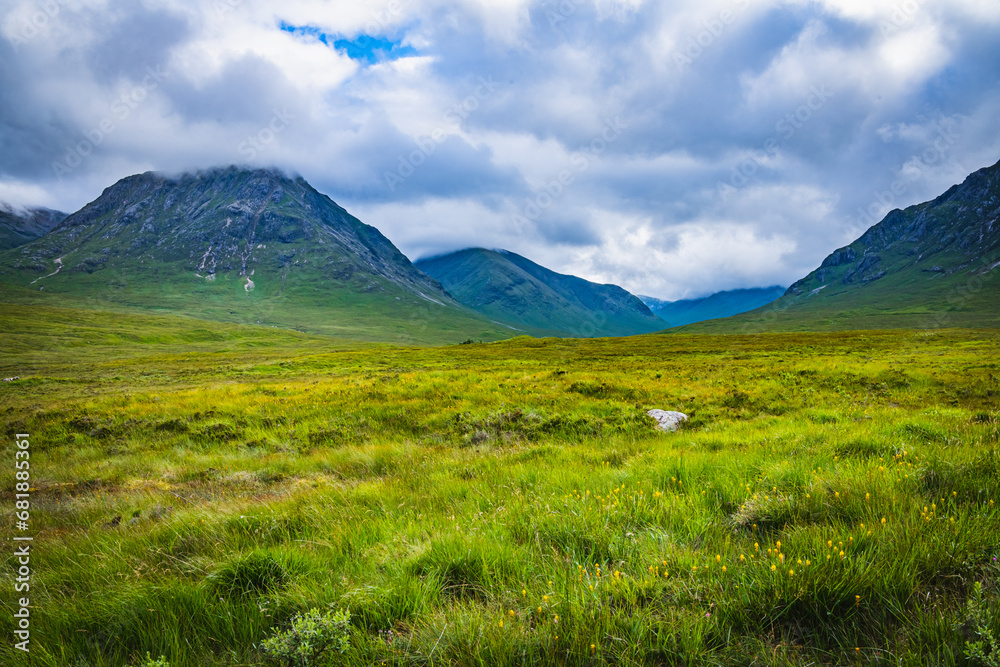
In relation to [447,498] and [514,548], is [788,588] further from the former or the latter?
[447,498]

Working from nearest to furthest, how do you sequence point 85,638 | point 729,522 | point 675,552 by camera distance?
point 85,638 → point 675,552 → point 729,522

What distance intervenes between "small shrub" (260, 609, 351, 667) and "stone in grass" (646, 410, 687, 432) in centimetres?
1004

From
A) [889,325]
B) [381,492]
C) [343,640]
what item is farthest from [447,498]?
[889,325]

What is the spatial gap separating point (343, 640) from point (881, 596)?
3.60m

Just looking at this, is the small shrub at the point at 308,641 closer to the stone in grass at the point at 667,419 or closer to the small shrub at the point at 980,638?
the small shrub at the point at 980,638

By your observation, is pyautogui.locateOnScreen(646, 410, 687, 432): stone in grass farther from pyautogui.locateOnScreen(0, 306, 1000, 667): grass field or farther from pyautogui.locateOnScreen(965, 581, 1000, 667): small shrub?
pyautogui.locateOnScreen(965, 581, 1000, 667): small shrub

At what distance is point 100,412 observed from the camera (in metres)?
15.3

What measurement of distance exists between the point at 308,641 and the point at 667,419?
11.3 metres

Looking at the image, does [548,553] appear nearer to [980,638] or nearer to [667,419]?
[980,638]

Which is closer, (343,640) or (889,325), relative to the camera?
(343,640)

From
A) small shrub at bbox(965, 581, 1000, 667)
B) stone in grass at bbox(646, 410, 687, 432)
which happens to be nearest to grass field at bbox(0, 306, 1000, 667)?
small shrub at bbox(965, 581, 1000, 667)

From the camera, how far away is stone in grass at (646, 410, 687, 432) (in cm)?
1148

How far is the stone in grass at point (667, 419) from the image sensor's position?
Answer: 11.5 m

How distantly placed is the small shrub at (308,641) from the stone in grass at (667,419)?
10.0m
